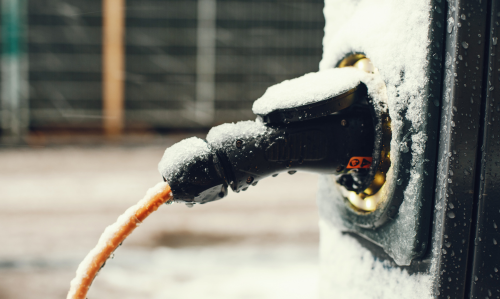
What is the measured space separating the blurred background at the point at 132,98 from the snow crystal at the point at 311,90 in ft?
7.66

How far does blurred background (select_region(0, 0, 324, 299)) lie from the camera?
3096 mm

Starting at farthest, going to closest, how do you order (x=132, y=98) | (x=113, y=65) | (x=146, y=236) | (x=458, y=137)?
(x=132, y=98) → (x=113, y=65) → (x=146, y=236) → (x=458, y=137)

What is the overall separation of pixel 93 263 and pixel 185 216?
8.58 feet

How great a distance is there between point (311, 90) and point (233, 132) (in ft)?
0.34

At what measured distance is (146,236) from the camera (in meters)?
2.68

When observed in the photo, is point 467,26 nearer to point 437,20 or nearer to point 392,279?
point 437,20

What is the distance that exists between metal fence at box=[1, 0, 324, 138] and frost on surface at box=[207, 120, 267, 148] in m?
4.91

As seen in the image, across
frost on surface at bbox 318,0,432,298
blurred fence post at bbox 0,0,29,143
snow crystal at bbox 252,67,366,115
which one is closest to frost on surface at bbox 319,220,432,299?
frost on surface at bbox 318,0,432,298

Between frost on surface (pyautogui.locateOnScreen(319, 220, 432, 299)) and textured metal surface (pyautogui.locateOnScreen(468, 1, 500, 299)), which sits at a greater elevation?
textured metal surface (pyautogui.locateOnScreen(468, 1, 500, 299))

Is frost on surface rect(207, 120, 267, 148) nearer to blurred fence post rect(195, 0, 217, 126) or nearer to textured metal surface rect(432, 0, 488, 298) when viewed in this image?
textured metal surface rect(432, 0, 488, 298)

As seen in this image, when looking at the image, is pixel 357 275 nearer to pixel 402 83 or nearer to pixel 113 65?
pixel 402 83

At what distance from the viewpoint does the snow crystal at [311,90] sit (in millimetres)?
481

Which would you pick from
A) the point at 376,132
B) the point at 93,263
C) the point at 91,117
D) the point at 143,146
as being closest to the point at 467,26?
the point at 376,132

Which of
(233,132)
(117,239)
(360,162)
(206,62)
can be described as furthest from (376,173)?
(206,62)
